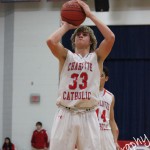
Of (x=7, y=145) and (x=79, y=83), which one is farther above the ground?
(x=79, y=83)

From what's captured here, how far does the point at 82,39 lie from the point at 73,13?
0.84 feet

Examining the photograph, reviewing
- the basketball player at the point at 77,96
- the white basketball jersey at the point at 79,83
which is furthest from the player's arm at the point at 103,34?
the white basketball jersey at the point at 79,83

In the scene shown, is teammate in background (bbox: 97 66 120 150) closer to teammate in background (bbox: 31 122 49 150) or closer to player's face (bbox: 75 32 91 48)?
player's face (bbox: 75 32 91 48)

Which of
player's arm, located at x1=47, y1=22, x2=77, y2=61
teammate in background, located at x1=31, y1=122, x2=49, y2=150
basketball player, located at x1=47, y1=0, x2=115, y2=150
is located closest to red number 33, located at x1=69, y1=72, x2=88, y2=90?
basketball player, located at x1=47, y1=0, x2=115, y2=150

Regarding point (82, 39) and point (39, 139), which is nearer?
point (82, 39)

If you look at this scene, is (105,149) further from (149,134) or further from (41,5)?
(41,5)

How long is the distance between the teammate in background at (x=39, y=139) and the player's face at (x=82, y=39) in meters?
6.99

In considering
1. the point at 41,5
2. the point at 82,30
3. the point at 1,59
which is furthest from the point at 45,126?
the point at 82,30

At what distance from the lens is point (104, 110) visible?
4.74m

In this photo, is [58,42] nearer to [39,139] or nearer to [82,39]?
[82,39]

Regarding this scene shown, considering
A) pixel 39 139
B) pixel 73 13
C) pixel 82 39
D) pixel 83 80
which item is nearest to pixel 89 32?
pixel 82 39

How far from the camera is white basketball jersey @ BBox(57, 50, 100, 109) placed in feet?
11.0

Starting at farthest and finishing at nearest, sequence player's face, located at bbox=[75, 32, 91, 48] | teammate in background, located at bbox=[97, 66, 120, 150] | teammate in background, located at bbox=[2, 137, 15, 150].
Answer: teammate in background, located at bbox=[2, 137, 15, 150]
teammate in background, located at bbox=[97, 66, 120, 150]
player's face, located at bbox=[75, 32, 91, 48]

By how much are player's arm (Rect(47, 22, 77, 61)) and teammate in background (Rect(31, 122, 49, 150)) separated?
7.02m
